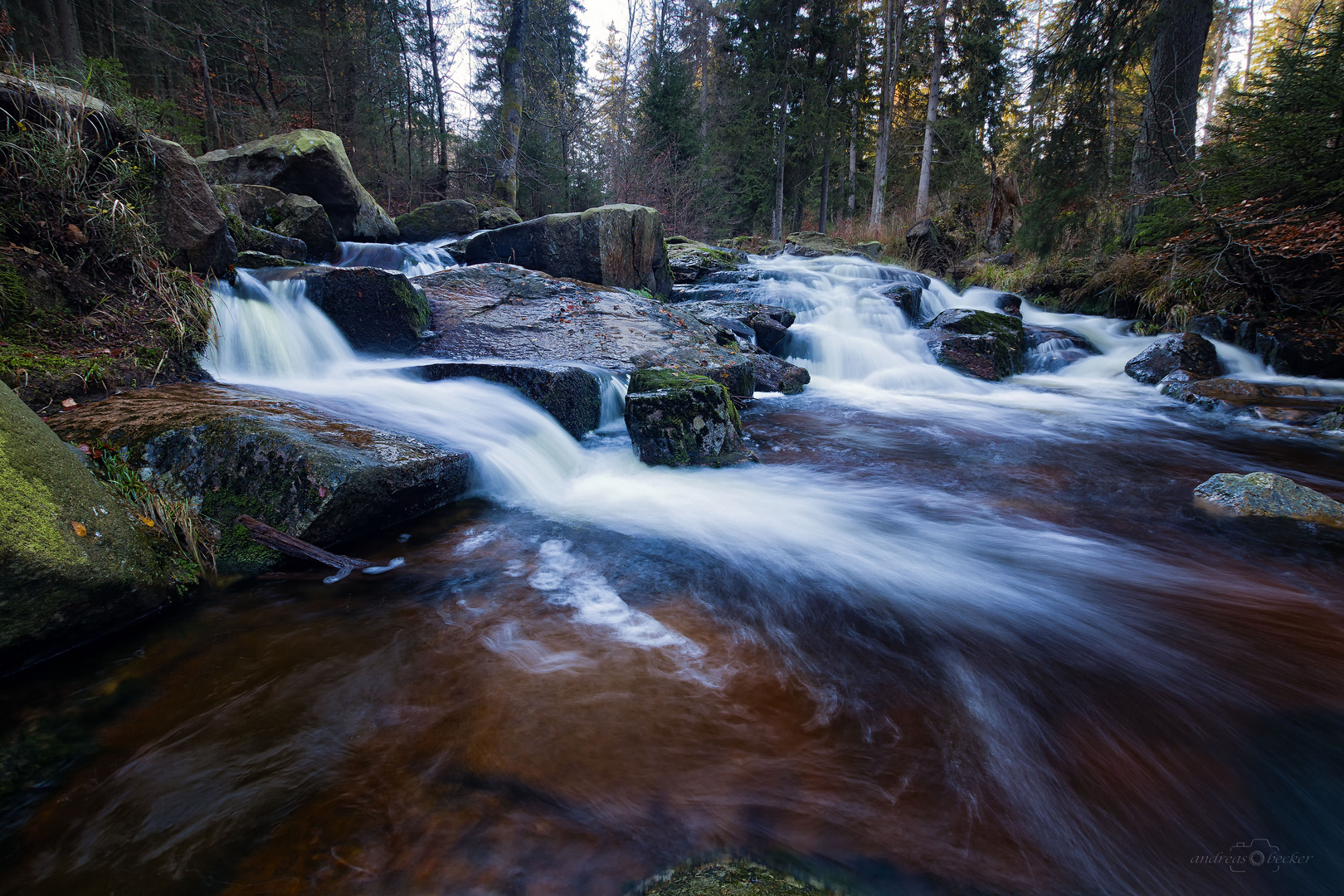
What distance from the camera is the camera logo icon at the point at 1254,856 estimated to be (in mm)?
1586

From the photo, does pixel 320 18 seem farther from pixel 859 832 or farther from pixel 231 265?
pixel 859 832

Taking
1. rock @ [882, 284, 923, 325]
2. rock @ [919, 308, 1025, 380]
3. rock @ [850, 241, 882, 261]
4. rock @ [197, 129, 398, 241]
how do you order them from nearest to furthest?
rock @ [919, 308, 1025, 380], rock @ [197, 129, 398, 241], rock @ [882, 284, 923, 325], rock @ [850, 241, 882, 261]

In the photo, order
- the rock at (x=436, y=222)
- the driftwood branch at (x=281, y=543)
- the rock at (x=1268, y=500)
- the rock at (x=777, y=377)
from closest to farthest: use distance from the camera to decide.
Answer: the driftwood branch at (x=281, y=543) < the rock at (x=1268, y=500) < the rock at (x=777, y=377) < the rock at (x=436, y=222)

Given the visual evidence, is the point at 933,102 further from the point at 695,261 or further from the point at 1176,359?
the point at 1176,359

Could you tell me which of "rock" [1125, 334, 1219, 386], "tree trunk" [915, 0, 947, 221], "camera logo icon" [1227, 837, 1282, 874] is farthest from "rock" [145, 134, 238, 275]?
"tree trunk" [915, 0, 947, 221]

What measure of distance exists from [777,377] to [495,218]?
10.9 metres

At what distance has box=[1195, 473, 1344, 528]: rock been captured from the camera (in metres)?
3.63

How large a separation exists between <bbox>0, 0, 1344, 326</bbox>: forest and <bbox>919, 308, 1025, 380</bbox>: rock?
2319 millimetres

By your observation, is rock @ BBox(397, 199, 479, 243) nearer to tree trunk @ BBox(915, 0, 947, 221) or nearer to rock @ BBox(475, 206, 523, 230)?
rock @ BBox(475, 206, 523, 230)

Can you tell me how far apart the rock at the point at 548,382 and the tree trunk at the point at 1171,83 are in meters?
10.2

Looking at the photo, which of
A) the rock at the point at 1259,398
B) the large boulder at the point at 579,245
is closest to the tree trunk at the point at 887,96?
the large boulder at the point at 579,245

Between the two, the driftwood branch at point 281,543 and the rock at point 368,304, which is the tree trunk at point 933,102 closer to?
the rock at point 368,304

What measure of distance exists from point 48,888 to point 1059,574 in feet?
14.0

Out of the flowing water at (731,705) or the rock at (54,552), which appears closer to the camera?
the flowing water at (731,705)
